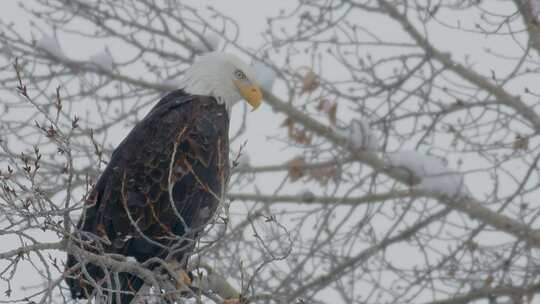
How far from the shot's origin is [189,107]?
6.04m

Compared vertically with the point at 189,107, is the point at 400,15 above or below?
above

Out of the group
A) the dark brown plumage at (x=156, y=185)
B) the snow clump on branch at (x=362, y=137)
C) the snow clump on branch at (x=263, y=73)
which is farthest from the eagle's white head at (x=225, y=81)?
the snow clump on branch at (x=263, y=73)

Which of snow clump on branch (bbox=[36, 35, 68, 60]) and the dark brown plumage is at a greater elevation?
snow clump on branch (bbox=[36, 35, 68, 60])

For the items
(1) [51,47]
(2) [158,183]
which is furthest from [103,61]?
(2) [158,183]

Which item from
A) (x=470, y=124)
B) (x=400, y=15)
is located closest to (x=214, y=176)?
(x=470, y=124)

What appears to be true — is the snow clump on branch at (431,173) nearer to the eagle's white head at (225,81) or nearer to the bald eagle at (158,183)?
the eagle's white head at (225,81)

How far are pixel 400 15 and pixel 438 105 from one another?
1017 mm

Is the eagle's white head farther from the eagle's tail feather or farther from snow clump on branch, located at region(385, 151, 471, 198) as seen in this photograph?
snow clump on branch, located at region(385, 151, 471, 198)

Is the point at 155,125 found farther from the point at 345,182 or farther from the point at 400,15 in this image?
the point at 400,15

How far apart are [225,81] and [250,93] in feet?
0.59

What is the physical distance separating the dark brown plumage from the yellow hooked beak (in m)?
0.46

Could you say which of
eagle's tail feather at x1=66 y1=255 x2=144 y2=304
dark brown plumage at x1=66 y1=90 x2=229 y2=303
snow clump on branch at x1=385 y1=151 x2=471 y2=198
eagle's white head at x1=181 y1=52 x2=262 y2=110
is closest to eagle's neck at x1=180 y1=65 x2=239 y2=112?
eagle's white head at x1=181 y1=52 x2=262 y2=110

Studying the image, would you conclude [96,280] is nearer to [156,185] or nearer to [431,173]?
[156,185]

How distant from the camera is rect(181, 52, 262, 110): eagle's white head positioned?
6430mm
